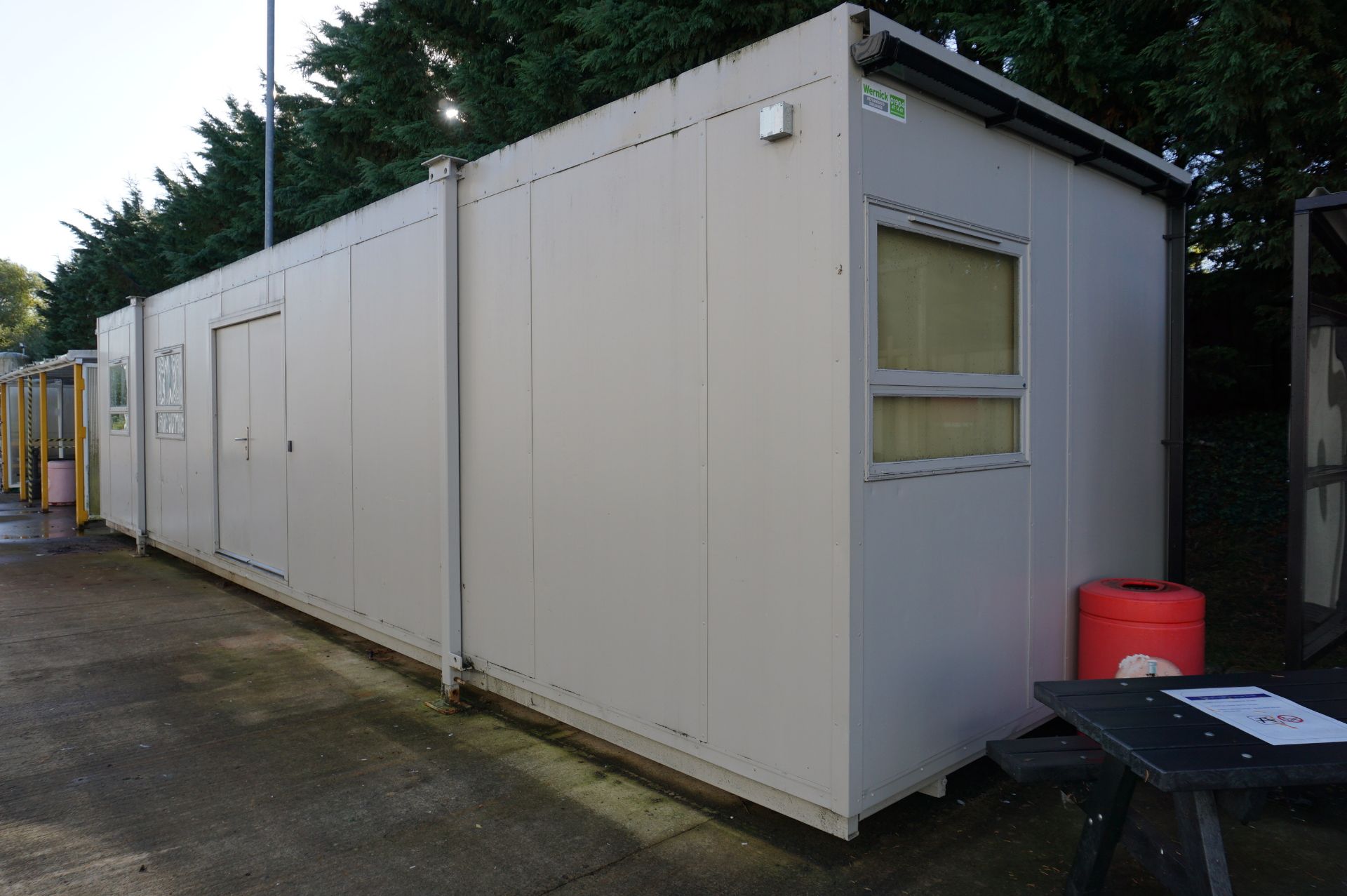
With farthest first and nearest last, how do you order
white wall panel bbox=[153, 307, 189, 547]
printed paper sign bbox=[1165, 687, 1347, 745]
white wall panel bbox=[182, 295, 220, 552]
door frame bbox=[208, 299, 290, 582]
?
white wall panel bbox=[153, 307, 189, 547] < white wall panel bbox=[182, 295, 220, 552] < door frame bbox=[208, 299, 290, 582] < printed paper sign bbox=[1165, 687, 1347, 745]

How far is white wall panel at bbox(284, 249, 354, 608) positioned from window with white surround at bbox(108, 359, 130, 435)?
15.9 feet

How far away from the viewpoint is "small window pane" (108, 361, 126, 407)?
1007 cm

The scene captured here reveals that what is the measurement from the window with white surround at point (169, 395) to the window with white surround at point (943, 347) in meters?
7.58

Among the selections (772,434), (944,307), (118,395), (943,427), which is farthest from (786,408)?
(118,395)

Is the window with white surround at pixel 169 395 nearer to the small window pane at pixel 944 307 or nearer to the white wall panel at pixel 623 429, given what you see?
the white wall panel at pixel 623 429

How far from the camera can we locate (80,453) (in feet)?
39.5

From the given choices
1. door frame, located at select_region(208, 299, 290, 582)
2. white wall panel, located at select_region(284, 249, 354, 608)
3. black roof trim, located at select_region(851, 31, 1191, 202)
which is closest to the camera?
black roof trim, located at select_region(851, 31, 1191, 202)

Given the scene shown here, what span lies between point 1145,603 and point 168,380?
8814mm

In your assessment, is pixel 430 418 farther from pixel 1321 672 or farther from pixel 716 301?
pixel 1321 672

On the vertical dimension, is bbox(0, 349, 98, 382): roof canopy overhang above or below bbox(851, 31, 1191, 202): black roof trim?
below

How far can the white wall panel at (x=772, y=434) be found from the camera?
9.58ft

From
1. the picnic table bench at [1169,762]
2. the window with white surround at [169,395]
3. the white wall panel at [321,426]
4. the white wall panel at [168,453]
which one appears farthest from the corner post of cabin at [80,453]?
the picnic table bench at [1169,762]

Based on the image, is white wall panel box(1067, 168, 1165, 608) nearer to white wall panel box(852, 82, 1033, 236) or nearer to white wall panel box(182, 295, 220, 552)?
white wall panel box(852, 82, 1033, 236)

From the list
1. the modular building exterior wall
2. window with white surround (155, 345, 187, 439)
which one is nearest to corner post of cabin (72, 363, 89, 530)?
window with white surround (155, 345, 187, 439)
